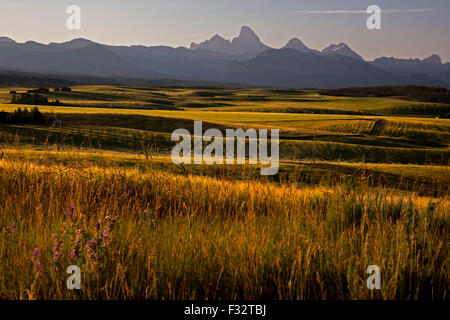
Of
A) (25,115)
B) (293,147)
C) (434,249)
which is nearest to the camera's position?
(434,249)

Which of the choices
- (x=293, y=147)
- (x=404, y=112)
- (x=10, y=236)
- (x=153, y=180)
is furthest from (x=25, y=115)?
(x=404, y=112)

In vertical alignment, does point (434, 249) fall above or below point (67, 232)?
below

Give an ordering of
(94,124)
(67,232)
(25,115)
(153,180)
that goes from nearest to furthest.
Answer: (67,232) < (153,180) < (25,115) < (94,124)

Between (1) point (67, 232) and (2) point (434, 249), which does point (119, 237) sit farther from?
(2) point (434, 249)

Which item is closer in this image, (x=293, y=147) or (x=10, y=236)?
(x=10, y=236)

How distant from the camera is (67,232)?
436 centimetres

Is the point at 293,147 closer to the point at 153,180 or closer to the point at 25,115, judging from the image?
the point at 25,115
